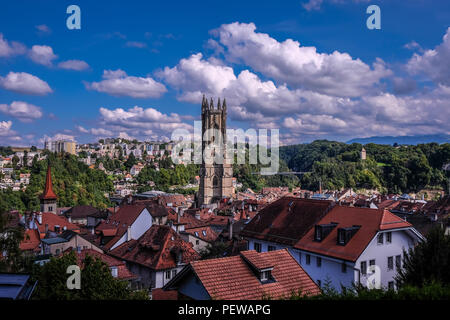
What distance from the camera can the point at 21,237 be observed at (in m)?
18.0

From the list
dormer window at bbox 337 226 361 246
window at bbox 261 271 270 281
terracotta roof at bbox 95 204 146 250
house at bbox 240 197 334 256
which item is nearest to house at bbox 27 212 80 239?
terracotta roof at bbox 95 204 146 250

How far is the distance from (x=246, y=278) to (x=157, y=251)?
49.3 feet

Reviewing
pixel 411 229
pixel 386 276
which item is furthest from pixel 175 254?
pixel 411 229

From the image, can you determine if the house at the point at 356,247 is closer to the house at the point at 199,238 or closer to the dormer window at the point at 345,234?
the dormer window at the point at 345,234

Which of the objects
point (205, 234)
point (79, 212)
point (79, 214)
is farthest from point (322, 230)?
point (79, 212)

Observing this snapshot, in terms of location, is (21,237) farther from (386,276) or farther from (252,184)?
(252,184)

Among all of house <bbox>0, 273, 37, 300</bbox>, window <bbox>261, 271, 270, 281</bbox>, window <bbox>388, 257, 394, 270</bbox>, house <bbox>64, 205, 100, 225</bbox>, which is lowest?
house <bbox>64, 205, 100, 225</bbox>

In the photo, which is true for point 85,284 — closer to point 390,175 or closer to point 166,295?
point 166,295

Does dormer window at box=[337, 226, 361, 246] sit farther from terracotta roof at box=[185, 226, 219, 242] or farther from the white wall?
terracotta roof at box=[185, 226, 219, 242]

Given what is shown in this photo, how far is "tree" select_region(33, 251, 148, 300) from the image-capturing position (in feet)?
50.7

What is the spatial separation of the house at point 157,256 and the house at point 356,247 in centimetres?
827

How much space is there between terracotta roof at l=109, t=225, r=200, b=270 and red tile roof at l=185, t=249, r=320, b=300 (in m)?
12.8

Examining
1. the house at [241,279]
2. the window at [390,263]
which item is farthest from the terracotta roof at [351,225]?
the house at [241,279]
